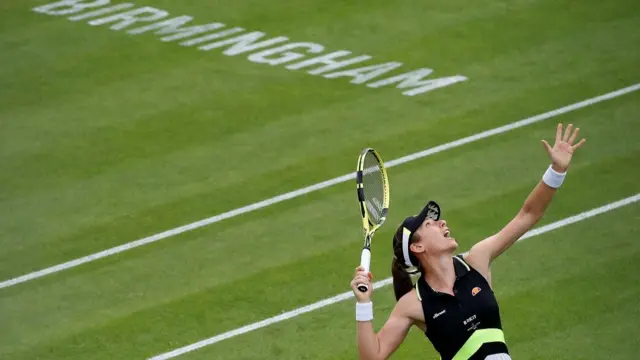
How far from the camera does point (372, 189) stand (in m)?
10.9

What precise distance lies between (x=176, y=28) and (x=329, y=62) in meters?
2.94

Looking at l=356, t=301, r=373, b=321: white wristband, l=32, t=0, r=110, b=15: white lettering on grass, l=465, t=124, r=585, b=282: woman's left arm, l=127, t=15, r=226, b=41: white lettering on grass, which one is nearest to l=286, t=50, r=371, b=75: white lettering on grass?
l=127, t=15, r=226, b=41: white lettering on grass

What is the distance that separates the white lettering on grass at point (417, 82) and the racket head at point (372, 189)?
8.43 m

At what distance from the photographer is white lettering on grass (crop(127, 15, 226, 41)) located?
21969mm

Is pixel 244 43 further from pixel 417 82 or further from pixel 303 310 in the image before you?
pixel 303 310

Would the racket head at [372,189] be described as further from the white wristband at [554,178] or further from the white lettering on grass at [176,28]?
the white lettering on grass at [176,28]

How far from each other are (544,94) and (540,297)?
5502mm

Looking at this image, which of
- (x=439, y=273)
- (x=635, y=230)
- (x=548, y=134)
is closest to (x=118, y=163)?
(x=548, y=134)

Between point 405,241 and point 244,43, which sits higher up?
point 405,241

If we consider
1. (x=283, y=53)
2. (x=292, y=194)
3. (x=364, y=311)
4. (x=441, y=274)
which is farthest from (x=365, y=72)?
(x=364, y=311)

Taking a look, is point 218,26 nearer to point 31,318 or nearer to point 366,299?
point 31,318

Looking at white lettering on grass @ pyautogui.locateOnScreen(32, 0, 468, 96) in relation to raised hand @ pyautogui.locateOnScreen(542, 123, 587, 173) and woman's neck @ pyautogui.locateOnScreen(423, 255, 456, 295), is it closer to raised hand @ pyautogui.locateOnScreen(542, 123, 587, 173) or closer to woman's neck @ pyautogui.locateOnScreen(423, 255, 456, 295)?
raised hand @ pyautogui.locateOnScreen(542, 123, 587, 173)

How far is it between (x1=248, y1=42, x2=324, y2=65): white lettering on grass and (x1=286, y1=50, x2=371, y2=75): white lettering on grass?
23 cm

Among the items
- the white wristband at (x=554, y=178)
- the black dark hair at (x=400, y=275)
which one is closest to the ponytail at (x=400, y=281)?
the black dark hair at (x=400, y=275)
